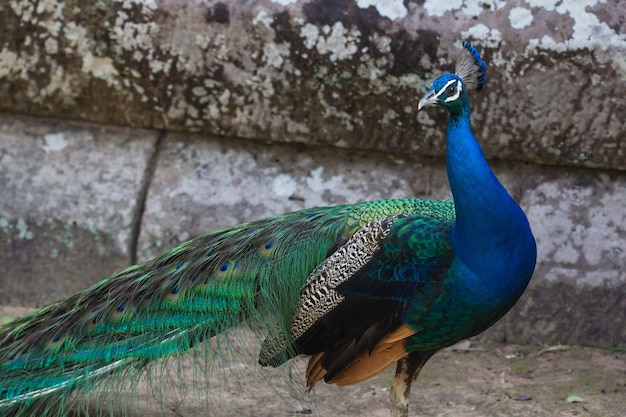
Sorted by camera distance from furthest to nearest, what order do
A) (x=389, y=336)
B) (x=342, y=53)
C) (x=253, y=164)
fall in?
(x=253, y=164), (x=342, y=53), (x=389, y=336)

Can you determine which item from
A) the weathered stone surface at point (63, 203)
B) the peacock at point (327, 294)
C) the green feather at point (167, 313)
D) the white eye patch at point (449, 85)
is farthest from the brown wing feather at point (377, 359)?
the weathered stone surface at point (63, 203)

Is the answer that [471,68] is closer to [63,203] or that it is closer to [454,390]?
[454,390]

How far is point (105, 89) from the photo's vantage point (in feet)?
12.5

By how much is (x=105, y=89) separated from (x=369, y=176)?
3.41ft

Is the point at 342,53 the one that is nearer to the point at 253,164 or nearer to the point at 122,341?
the point at 253,164

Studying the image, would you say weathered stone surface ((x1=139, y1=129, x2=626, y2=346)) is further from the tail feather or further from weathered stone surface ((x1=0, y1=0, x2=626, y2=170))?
the tail feather

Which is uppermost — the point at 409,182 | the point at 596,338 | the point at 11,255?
the point at 409,182

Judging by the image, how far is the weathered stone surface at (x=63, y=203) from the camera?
3.90m

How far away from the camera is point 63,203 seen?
3914mm

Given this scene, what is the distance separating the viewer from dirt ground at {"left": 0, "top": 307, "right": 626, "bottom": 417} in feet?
10.6

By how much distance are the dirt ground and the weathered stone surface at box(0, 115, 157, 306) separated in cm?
74

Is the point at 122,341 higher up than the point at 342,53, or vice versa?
the point at 342,53

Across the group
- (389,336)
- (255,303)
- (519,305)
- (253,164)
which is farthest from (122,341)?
(519,305)

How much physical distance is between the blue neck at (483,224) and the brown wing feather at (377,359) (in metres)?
0.26
